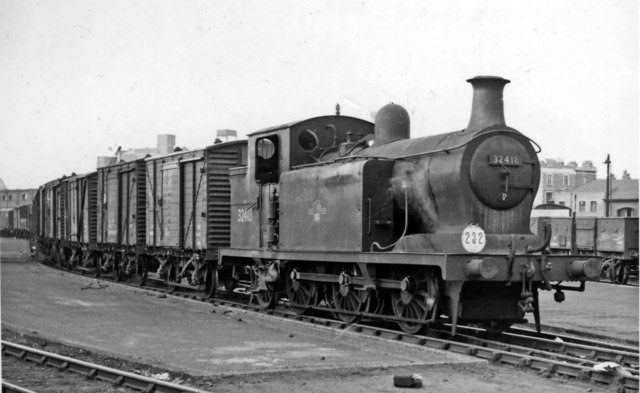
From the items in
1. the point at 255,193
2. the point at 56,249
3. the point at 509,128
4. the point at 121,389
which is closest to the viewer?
the point at 121,389

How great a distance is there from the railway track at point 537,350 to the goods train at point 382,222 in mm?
268

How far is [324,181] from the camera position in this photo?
13125mm

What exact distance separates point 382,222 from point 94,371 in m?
5.12

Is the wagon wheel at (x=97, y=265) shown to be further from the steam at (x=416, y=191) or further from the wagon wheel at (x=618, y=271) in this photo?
the wagon wheel at (x=618, y=271)

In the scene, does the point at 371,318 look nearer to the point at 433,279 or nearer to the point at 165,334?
the point at 433,279

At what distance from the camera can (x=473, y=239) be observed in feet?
34.5

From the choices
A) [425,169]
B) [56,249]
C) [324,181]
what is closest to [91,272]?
[56,249]

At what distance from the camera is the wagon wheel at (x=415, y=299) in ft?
36.3

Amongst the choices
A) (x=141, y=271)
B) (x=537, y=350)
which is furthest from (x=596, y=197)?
(x=537, y=350)

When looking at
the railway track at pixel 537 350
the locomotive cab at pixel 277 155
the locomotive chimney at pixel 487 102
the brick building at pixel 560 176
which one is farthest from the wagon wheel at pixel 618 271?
the brick building at pixel 560 176

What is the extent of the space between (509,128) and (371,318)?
3.77m

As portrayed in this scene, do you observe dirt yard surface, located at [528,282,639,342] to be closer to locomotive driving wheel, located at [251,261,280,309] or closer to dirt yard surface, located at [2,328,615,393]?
dirt yard surface, located at [2,328,615,393]

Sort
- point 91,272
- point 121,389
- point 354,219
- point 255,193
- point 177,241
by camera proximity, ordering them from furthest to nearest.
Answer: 1. point 91,272
2. point 177,241
3. point 255,193
4. point 354,219
5. point 121,389

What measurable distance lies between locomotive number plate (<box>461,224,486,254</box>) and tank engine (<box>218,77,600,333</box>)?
13 mm
